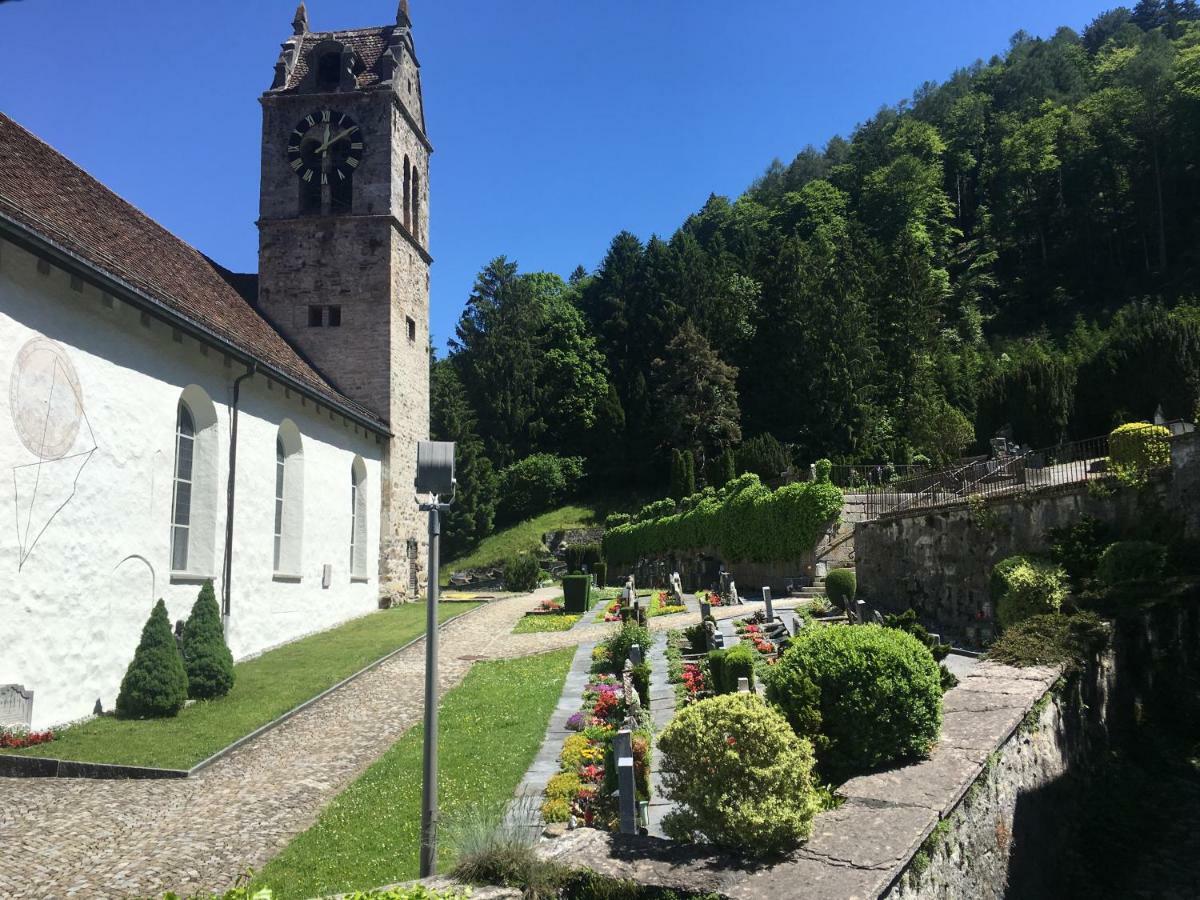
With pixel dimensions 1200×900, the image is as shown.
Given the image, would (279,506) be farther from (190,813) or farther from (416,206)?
(416,206)

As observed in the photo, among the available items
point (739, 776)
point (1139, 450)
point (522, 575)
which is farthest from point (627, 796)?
point (522, 575)

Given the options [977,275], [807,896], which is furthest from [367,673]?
[977,275]

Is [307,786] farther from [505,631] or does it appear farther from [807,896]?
[505,631]

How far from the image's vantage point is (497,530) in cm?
5641

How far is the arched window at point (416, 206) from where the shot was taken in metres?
32.1

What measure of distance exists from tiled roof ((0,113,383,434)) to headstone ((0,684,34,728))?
5982 millimetres

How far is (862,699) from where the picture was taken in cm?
670

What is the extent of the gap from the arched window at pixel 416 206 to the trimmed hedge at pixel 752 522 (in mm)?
15416

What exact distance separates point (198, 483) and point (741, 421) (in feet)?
144

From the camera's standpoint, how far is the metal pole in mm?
5730

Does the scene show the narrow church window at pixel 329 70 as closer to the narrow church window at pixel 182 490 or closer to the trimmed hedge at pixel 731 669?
the narrow church window at pixel 182 490

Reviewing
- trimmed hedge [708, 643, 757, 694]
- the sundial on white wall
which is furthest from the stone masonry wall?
the sundial on white wall

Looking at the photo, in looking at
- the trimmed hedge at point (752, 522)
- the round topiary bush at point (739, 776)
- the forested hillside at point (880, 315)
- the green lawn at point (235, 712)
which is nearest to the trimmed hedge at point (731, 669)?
the round topiary bush at point (739, 776)

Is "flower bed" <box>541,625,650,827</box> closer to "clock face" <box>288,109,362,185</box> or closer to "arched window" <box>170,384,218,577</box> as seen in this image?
"arched window" <box>170,384,218,577</box>
